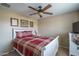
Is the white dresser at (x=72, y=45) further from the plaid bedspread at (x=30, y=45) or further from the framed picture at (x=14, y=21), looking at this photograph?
the framed picture at (x=14, y=21)

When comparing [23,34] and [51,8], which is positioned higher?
[51,8]

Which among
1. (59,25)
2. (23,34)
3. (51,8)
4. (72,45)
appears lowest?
(72,45)

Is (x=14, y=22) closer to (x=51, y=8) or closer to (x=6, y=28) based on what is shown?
(x=6, y=28)

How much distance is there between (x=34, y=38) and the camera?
139 centimetres

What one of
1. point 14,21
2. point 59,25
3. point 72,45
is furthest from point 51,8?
point 72,45

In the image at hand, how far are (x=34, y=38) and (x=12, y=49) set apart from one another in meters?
0.40

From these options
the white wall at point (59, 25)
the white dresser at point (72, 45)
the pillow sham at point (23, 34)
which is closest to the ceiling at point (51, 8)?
the white wall at point (59, 25)

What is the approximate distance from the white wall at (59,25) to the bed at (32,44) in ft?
0.30

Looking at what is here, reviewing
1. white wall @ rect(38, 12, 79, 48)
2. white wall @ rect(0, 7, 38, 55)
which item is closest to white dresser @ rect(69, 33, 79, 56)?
white wall @ rect(38, 12, 79, 48)

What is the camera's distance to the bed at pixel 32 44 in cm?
124

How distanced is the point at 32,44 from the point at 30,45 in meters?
0.03

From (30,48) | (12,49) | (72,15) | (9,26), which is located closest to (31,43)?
(30,48)

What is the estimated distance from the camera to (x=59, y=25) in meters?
1.38

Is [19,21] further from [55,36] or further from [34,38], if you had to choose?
[55,36]
